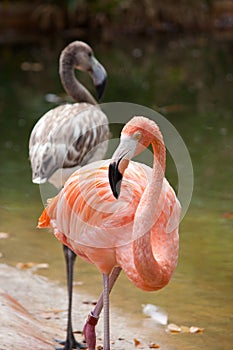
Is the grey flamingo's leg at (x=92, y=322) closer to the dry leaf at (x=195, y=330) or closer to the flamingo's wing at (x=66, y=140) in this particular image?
the dry leaf at (x=195, y=330)

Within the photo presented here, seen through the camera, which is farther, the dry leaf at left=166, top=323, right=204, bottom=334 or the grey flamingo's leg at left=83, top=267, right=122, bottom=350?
the dry leaf at left=166, top=323, right=204, bottom=334

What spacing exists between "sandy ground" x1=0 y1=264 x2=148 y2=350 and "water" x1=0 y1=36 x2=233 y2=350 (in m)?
0.11

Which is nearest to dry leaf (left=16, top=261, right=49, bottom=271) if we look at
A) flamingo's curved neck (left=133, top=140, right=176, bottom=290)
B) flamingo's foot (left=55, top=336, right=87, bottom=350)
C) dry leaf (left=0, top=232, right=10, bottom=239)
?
dry leaf (left=0, top=232, right=10, bottom=239)

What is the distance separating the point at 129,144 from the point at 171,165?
444cm

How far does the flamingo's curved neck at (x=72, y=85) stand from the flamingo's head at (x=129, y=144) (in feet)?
7.75

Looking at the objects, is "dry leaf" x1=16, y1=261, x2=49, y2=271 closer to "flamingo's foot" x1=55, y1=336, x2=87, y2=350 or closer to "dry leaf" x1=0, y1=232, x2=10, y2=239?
"dry leaf" x1=0, y1=232, x2=10, y2=239

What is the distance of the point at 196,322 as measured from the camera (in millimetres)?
4512

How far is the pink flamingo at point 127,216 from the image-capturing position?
3201mm

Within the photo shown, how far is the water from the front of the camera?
4750 mm

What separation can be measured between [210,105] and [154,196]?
24.2ft


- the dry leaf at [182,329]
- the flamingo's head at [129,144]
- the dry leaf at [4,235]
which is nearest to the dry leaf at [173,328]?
the dry leaf at [182,329]

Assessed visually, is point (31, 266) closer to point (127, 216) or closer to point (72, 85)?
point (72, 85)

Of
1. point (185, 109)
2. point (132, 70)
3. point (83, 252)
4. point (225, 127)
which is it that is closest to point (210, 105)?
point (185, 109)

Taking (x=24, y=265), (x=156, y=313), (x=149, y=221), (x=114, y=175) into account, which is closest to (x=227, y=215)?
(x=24, y=265)
